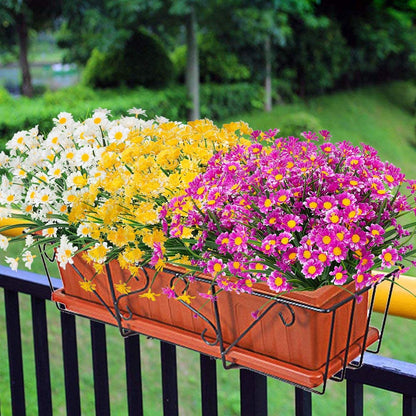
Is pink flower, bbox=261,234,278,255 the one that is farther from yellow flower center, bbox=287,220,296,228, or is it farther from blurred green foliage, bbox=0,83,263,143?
blurred green foliage, bbox=0,83,263,143

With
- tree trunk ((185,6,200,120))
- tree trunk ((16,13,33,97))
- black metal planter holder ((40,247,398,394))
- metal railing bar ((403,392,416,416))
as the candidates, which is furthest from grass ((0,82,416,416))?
tree trunk ((16,13,33,97))

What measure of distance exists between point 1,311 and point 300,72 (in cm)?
1196

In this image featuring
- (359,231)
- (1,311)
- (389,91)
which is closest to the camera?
(359,231)

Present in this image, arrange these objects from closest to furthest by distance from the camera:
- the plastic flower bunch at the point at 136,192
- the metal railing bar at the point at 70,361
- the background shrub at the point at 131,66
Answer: the plastic flower bunch at the point at 136,192 < the metal railing bar at the point at 70,361 < the background shrub at the point at 131,66

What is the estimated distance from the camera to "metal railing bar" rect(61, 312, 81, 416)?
1.34 metres

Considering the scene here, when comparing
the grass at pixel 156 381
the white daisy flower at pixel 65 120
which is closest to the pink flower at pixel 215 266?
the white daisy flower at pixel 65 120

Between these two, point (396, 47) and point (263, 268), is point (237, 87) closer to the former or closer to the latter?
point (396, 47)

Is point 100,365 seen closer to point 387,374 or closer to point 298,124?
point 387,374

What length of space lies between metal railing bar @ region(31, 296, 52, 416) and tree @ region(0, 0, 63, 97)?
11.3 m

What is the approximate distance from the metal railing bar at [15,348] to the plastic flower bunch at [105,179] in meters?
0.39

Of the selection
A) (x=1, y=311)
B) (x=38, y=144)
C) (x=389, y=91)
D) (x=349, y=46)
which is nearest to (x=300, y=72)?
(x=349, y=46)

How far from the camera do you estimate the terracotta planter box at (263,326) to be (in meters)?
0.85

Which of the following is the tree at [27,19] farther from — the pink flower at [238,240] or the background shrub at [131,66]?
the pink flower at [238,240]

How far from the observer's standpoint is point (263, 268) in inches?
32.5
